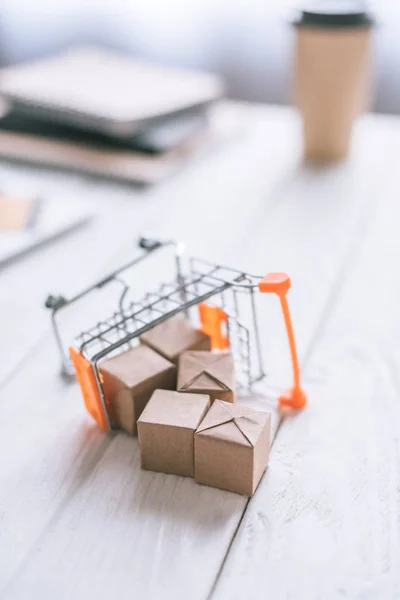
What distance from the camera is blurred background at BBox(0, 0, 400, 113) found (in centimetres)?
159

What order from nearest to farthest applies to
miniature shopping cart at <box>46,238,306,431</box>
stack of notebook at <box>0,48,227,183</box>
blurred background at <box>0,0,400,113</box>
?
1. miniature shopping cart at <box>46,238,306,431</box>
2. stack of notebook at <box>0,48,227,183</box>
3. blurred background at <box>0,0,400,113</box>

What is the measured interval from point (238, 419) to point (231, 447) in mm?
24

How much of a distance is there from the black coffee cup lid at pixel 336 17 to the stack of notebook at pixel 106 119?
0.86ft

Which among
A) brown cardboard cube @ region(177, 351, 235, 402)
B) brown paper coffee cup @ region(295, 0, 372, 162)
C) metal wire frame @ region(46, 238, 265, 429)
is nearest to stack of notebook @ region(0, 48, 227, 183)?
brown paper coffee cup @ region(295, 0, 372, 162)

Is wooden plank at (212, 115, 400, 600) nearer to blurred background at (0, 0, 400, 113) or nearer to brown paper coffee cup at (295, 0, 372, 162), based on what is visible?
brown paper coffee cup at (295, 0, 372, 162)

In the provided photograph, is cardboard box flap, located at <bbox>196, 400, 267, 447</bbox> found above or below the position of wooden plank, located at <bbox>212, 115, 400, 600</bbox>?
above

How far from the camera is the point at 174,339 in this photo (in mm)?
586

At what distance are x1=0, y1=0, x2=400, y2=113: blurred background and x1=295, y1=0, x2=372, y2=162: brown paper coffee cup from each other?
57 cm

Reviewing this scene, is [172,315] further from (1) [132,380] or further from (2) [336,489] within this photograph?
(2) [336,489]

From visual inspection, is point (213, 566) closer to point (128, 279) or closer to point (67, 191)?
point (128, 279)

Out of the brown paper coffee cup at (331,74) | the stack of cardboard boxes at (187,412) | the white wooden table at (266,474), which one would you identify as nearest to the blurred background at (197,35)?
the brown paper coffee cup at (331,74)

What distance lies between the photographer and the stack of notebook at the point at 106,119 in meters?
1.09

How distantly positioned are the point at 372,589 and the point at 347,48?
0.82 m

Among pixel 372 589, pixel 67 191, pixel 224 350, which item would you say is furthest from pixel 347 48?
pixel 372 589
